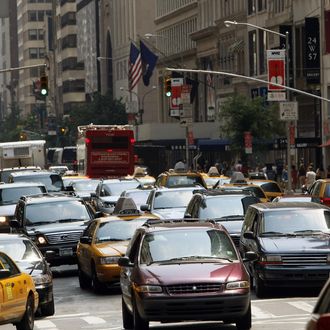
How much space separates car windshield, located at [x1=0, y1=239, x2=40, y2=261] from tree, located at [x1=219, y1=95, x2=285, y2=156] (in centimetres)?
5799

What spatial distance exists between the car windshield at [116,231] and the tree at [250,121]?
5364cm

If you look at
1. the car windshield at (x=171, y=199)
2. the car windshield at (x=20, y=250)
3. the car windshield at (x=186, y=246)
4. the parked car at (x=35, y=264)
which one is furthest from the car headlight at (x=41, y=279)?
the car windshield at (x=171, y=199)

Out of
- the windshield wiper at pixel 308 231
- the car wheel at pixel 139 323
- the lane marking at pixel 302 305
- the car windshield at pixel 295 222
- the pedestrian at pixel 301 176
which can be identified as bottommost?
the pedestrian at pixel 301 176

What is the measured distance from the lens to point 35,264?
23.2 metres

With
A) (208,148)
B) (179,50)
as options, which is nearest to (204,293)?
(208,148)

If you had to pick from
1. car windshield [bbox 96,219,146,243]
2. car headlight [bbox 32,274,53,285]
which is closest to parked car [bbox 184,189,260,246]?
car windshield [bbox 96,219,146,243]

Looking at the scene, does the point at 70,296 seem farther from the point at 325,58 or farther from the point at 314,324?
the point at 325,58

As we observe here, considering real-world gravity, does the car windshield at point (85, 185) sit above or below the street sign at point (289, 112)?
below

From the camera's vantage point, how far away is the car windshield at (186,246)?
1897cm

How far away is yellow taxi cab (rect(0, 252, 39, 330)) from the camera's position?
59.7 feet

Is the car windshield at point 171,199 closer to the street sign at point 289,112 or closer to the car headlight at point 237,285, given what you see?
the car headlight at point 237,285

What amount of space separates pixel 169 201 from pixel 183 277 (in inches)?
767

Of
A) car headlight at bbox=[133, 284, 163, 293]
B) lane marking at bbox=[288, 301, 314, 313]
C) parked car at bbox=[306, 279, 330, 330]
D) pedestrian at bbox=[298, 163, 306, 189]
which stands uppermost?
parked car at bbox=[306, 279, 330, 330]

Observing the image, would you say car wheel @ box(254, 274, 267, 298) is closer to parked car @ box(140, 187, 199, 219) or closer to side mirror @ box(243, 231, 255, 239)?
side mirror @ box(243, 231, 255, 239)
